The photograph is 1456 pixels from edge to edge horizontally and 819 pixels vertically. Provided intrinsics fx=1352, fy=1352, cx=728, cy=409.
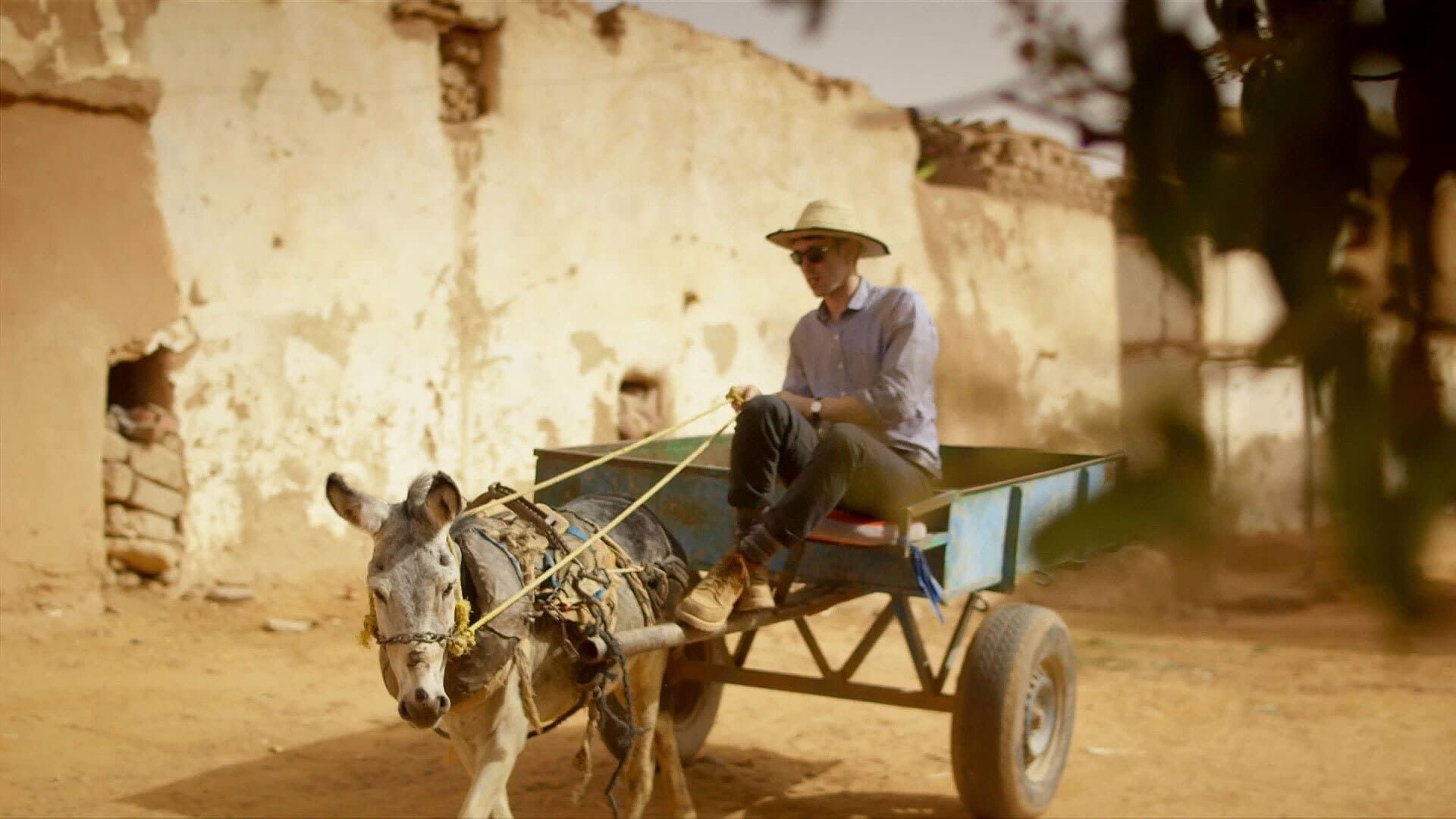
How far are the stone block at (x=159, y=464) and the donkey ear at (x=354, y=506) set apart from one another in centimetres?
451

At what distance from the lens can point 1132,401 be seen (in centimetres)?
92

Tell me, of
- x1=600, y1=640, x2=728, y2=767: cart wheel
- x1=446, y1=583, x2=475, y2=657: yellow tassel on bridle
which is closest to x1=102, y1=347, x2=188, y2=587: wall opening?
x1=600, y1=640, x2=728, y2=767: cart wheel

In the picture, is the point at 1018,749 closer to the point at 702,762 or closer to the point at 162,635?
the point at 702,762

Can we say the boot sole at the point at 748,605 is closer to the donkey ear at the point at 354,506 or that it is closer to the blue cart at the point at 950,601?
the blue cart at the point at 950,601

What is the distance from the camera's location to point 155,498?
7.60 metres

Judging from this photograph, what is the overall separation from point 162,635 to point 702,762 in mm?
3236

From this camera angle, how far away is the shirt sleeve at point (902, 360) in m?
4.76

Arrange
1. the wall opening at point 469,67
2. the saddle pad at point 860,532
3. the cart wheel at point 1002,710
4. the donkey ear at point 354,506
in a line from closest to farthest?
the donkey ear at point 354,506 < the saddle pad at point 860,532 < the cart wheel at point 1002,710 < the wall opening at point 469,67

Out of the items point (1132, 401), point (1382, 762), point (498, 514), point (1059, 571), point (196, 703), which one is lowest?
point (1382, 762)

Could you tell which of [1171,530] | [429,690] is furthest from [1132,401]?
[429,690]

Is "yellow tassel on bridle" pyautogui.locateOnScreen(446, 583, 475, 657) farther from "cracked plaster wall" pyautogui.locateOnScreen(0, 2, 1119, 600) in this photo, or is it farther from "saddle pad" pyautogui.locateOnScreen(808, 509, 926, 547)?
"cracked plaster wall" pyautogui.locateOnScreen(0, 2, 1119, 600)

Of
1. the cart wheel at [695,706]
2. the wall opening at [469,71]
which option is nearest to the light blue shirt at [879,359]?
the cart wheel at [695,706]

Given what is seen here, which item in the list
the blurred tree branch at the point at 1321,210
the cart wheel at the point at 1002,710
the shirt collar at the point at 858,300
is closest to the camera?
the blurred tree branch at the point at 1321,210

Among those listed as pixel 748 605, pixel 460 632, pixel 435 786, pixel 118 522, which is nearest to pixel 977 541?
pixel 748 605
